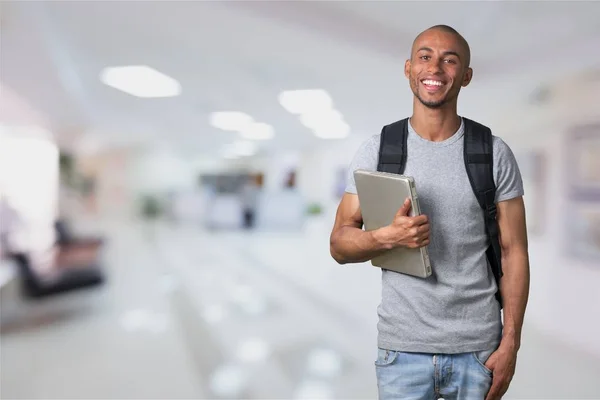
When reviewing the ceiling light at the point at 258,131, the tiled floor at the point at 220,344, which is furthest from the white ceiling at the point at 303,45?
the ceiling light at the point at 258,131

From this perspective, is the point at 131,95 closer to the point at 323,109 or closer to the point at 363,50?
the point at 323,109

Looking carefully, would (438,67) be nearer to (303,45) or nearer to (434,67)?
(434,67)

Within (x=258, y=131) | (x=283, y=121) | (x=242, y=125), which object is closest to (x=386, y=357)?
(x=283, y=121)

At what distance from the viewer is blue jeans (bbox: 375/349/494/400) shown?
3.80ft

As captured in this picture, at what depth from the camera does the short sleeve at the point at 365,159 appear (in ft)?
4.04

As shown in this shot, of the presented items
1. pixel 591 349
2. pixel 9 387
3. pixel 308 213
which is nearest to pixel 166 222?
pixel 308 213

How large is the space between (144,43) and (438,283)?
3.58 metres

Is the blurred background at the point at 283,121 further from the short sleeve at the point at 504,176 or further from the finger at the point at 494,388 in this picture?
the finger at the point at 494,388

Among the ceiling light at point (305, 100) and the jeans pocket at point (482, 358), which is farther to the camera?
the ceiling light at point (305, 100)

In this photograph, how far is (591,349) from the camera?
3.35 meters

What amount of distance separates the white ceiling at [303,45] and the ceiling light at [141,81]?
0.58 ft

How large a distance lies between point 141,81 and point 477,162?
5.09 metres

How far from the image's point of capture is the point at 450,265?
3.80 feet

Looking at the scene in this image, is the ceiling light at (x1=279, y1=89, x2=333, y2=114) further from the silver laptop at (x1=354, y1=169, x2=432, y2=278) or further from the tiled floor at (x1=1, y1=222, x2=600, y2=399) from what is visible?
the silver laptop at (x1=354, y1=169, x2=432, y2=278)
